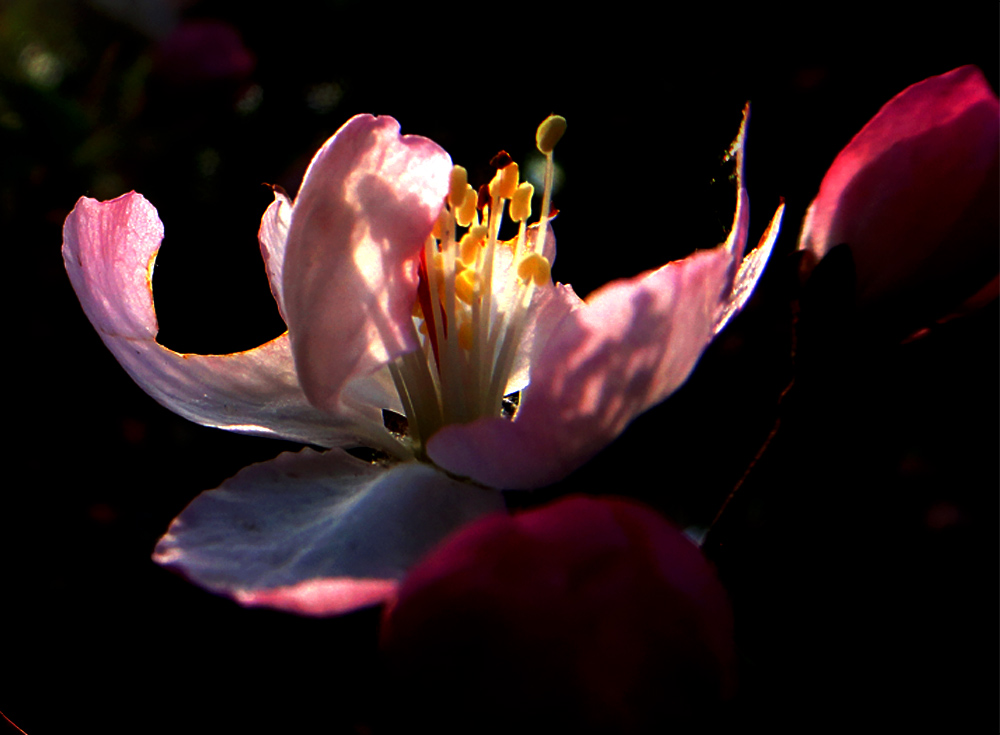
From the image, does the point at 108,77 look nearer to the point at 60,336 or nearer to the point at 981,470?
the point at 60,336

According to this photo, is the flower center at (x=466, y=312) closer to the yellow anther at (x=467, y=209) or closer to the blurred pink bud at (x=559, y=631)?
the yellow anther at (x=467, y=209)

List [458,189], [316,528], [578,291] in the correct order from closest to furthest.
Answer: [316,528]
[458,189]
[578,291]

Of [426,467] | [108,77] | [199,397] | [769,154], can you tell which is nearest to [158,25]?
[108,77]

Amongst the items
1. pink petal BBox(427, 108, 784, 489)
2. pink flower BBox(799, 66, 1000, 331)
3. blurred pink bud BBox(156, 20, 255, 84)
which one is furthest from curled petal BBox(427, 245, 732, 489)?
blurred pink bud BBox(156, 20, 255, 84)

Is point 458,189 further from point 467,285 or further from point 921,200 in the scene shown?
point 921,200

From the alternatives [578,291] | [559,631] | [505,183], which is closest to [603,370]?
[559,631]

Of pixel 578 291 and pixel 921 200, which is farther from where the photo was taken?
pixel 578 291

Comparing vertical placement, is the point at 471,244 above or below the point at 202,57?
below
